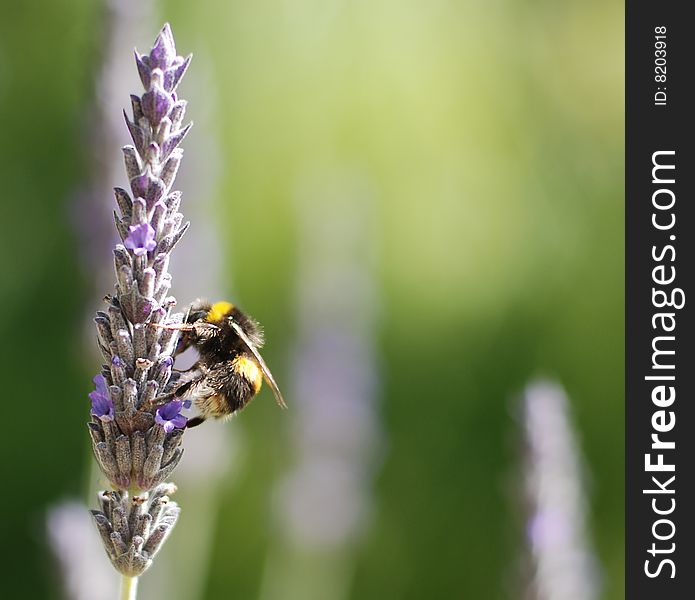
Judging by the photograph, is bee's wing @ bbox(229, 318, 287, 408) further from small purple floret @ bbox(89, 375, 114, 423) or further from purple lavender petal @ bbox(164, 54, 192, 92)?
purple lavender petal @ bbox(164, 54, 192, 92)

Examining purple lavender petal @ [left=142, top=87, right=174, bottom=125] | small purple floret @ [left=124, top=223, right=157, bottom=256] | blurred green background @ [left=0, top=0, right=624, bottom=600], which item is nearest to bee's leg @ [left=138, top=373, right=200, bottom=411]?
small purple floret @ [left=124, top=223, right=157, bottom=256]

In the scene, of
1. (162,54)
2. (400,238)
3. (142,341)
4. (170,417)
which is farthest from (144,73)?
(400,238)

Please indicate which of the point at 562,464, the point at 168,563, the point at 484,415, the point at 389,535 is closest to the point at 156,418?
the point at 562,464

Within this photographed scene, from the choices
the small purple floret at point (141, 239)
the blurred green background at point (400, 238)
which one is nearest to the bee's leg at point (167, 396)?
the small purple floret at point (141, 239)

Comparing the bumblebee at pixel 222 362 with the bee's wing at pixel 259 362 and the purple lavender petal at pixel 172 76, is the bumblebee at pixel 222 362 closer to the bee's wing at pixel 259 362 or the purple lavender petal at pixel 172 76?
the bee's wing at pixel 259 362

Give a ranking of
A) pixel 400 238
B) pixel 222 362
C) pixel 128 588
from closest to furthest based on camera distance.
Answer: pixel 128 588, pixel 222 362, pixel 400 238

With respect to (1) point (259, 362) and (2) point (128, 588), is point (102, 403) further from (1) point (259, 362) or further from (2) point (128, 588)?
(1) point (259, 362)
